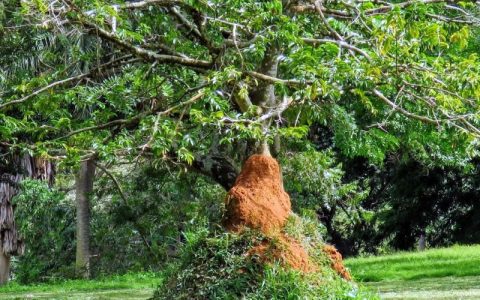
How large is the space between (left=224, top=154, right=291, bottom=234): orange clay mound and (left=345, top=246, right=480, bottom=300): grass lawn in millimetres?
2600

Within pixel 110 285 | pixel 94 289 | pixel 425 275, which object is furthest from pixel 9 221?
pixel 425 275

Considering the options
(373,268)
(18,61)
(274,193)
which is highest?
(18,61)

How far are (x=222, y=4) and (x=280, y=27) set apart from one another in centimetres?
68

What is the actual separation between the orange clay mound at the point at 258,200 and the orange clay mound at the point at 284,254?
175 mm

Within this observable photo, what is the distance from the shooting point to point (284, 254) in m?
7.41

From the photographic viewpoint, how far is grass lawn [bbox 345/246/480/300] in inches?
408

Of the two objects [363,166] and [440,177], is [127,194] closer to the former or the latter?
[363,166]

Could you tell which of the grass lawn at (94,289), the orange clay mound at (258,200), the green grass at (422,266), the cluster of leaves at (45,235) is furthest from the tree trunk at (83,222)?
the orange clay mound at (258,200)

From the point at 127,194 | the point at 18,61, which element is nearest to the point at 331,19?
the point at 18,61

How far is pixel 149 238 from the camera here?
66.1 ft

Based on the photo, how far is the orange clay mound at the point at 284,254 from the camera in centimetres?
736

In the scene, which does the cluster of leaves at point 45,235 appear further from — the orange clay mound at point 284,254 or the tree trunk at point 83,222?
the orange clay mound at point 284,254

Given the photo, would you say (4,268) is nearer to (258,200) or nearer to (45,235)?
(45,235)

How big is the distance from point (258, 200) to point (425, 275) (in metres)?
7.34
